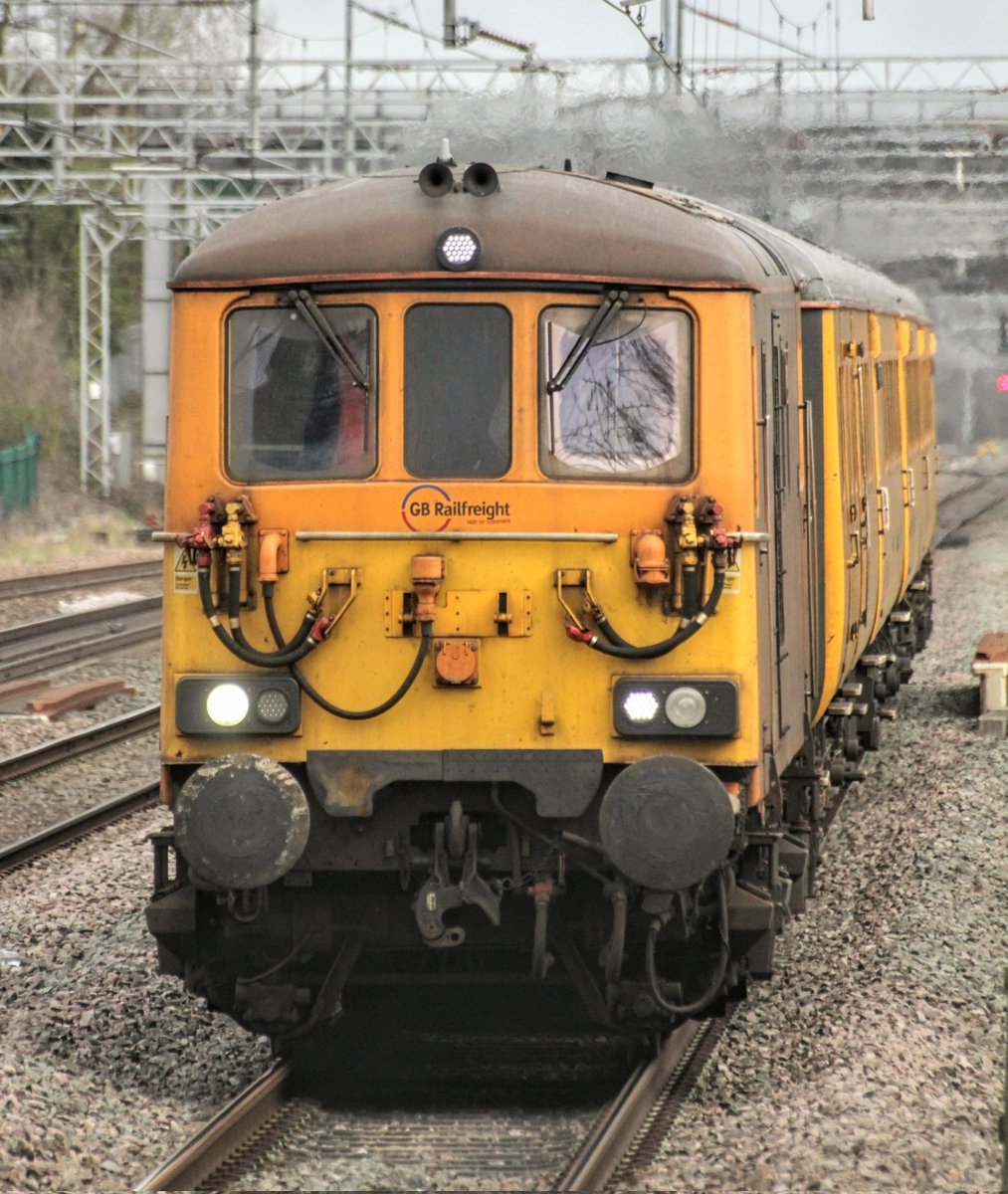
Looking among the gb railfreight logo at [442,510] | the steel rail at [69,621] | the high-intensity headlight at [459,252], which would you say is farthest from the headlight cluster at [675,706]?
the steel rail at [69,621]

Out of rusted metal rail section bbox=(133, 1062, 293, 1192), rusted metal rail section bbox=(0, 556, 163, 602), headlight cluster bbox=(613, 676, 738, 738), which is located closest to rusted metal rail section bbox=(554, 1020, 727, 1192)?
rusted metal rail section bbox=(133, 1062, 293, 1192)

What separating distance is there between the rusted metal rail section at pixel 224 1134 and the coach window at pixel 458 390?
7.49 feet

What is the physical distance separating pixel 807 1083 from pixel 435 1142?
138cm

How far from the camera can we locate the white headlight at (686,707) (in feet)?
Result: 22.4

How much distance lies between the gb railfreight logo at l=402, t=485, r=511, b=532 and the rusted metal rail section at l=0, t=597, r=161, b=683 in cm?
1237

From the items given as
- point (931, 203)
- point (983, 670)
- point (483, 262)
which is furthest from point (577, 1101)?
point (931, 203)

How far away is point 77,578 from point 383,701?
2144cm

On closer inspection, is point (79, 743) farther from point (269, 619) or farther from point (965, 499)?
point (965, 499)

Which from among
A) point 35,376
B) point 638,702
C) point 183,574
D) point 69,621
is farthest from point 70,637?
point 35,376

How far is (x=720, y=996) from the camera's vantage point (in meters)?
7.40

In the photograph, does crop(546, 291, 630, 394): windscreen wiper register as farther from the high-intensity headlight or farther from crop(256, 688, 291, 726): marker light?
crop(256, 688, 291, 726): marker light

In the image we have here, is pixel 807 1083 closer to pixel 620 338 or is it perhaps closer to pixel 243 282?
pixel 620 338

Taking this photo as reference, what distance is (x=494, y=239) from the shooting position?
6.89 metres

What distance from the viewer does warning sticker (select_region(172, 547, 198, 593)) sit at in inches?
275
